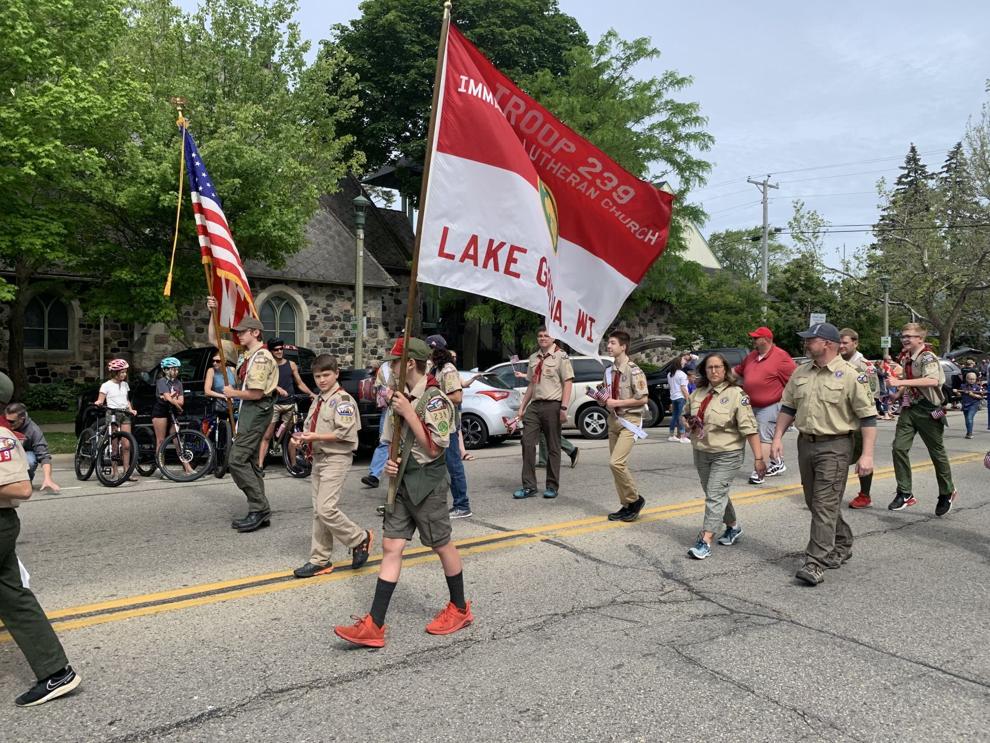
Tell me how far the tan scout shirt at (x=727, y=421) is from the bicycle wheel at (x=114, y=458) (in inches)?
291

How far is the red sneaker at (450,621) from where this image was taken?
4.34 m

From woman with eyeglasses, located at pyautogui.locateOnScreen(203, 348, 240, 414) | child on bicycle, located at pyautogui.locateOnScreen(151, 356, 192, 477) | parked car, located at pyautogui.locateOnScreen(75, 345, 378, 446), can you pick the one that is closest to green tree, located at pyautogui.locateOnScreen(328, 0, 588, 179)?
parked car, located at pyautogui.locateOnScreen(75, 345, 378, 446)

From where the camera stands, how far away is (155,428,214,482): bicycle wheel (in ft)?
32.8

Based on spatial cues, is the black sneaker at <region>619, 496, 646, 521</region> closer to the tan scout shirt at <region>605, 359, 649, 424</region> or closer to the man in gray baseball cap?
the tan scout shirt at <region>605, 359, 649, 424</region>

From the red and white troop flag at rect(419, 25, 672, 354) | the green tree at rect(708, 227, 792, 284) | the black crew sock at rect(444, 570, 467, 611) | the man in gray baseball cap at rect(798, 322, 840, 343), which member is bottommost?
the black crew sock at rect(444, 570, 467, 611)

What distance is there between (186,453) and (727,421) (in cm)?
713

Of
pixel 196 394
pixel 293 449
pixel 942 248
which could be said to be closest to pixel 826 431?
pixel 293 449

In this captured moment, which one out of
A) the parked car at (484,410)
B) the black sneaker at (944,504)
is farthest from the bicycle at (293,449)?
the black sneaker at (944,504)

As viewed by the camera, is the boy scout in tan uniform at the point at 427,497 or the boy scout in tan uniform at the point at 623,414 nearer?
the boy scout in tan uniform at the point at 427,497

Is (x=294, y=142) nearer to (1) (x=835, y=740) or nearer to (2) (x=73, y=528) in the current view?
(2) (x=73, y=528)

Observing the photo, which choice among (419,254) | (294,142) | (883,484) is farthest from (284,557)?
(294,142)

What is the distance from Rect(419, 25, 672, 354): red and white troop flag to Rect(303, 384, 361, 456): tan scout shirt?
1399mm

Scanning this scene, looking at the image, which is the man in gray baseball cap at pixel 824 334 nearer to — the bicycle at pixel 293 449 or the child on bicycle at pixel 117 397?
the bicycle at pixel 293 449

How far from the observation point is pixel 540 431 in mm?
8469
